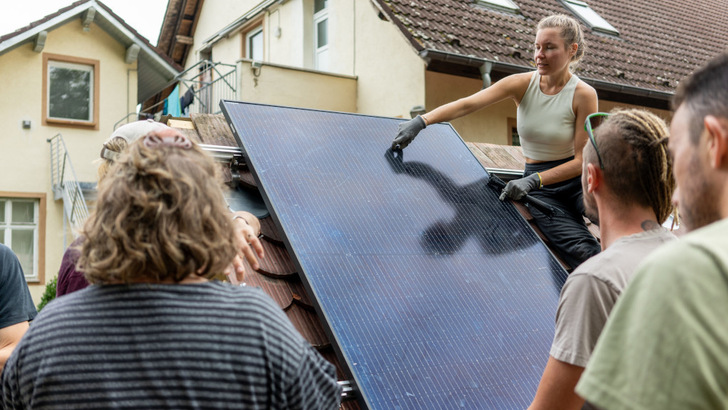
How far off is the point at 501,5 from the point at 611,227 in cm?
1129

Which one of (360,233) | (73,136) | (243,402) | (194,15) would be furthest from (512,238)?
(194,15)

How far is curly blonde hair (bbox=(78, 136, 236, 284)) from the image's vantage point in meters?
1.41

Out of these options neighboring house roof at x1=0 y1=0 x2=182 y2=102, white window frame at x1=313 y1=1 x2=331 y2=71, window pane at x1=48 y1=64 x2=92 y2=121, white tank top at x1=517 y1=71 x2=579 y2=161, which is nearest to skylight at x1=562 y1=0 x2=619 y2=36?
white window frame at x1=313 y1=1 x2=331 y2=71

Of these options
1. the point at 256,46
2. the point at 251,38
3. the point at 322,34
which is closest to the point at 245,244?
the point at 322,34

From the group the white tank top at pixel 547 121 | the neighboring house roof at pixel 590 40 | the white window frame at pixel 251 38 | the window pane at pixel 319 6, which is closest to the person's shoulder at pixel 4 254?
the white tank top at pixel 547 121

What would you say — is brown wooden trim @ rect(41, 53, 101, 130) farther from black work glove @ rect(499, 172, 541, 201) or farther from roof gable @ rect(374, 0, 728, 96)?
black work glove @ rect(499, 172, 541, 201)

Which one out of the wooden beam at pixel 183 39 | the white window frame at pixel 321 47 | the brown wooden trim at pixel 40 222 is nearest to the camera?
the white window frame at pixel 321 47

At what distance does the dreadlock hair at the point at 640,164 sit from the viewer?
1.96 meters

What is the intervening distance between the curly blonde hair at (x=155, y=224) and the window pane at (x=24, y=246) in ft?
A: 56.9

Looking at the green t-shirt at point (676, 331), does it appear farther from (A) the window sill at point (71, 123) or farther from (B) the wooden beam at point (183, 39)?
(B) the wooden beam at point (183, 39)

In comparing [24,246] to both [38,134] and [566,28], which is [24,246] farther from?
[566,28]

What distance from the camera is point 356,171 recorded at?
3.17 metres

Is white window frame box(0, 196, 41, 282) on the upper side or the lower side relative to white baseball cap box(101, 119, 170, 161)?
lower

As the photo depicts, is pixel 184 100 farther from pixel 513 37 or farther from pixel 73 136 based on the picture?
pixel 513 37
